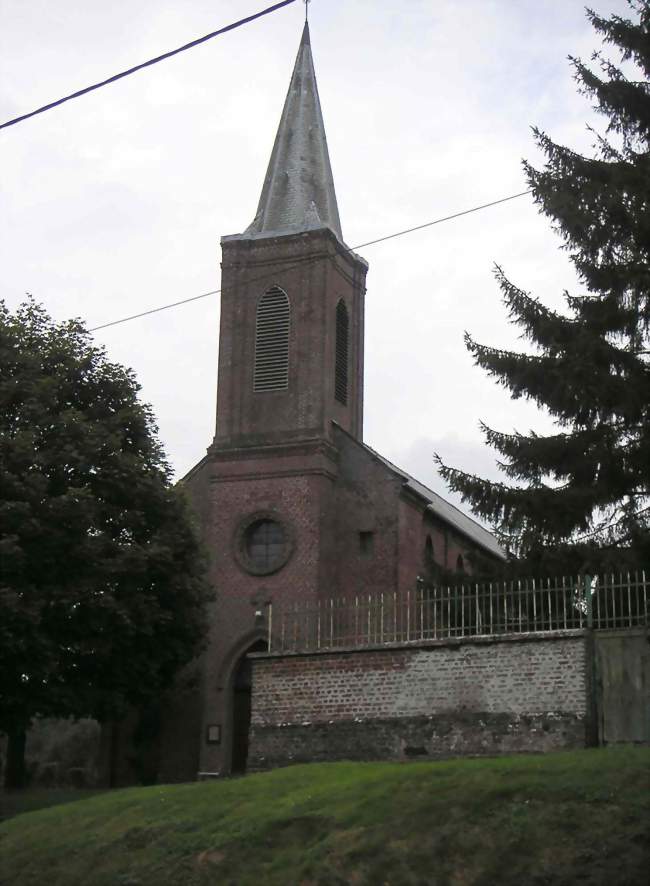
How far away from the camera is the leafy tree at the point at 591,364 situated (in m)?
22.3

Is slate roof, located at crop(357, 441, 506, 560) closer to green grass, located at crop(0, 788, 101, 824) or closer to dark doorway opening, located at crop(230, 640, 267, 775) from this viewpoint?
dark doorway opening, located at crop(230, 640, 267, 775)

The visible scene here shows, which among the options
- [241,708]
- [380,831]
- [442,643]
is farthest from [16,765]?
[380,831]

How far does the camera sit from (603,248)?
76.9ft

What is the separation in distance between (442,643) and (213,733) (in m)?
15.9

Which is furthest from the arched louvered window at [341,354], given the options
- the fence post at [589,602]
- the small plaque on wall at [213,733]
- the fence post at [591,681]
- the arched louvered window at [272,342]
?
the fence post at [591,681]

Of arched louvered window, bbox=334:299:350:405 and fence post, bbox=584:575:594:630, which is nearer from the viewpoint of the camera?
fence post, bbox=584:575:594:630

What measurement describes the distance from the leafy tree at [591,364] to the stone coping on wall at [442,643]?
228cm

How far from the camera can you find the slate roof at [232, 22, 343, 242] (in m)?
40.5

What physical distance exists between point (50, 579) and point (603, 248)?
13.1m

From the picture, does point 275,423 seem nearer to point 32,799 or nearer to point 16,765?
point 16,765

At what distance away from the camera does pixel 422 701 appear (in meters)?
21.2

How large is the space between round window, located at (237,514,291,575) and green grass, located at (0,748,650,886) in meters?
18.6

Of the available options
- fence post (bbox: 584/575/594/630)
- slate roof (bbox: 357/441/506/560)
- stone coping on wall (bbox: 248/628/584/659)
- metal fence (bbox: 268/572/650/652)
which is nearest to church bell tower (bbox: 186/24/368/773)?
slate roof (bbox: 357/441/506/560)

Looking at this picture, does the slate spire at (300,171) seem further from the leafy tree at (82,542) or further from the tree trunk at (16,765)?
the tree trunk at (16,765)
